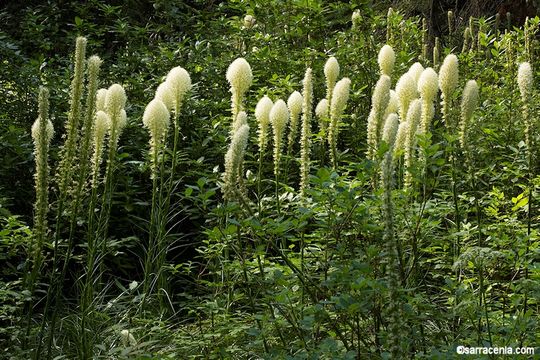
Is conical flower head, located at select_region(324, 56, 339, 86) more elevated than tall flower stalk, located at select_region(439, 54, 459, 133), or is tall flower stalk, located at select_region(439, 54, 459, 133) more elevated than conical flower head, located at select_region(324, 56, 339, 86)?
conical flower head, located at select_region(324, 56, 339, 86)

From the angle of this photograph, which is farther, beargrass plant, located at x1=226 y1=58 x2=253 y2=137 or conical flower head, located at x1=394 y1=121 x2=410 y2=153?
beargrass plant, located at x1=226 y1=58 x2=253 y2=137

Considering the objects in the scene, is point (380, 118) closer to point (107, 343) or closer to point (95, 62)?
point (95, 62)

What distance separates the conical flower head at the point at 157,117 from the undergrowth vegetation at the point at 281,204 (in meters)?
0.01

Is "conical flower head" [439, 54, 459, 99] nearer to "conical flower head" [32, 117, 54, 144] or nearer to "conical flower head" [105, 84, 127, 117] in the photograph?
"conical flower head" [105, 84, 127, 117]

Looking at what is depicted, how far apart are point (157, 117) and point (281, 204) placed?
85 cm

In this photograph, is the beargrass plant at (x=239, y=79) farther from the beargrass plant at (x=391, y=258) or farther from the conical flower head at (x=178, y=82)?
the beargrass plant at (x=391, y=258)

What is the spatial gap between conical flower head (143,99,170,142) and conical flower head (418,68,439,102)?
141 cm

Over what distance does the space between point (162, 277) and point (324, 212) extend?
156 cm

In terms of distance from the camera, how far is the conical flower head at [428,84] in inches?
155

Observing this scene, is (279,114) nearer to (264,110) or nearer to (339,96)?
(264,110)

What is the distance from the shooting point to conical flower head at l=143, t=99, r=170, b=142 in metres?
4.19

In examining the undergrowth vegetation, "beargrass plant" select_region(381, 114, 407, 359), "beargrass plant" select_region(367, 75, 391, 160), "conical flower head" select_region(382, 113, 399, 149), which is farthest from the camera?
"beargrass plant" select_region(367, 75, 391, 160)

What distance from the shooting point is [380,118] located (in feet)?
12.8

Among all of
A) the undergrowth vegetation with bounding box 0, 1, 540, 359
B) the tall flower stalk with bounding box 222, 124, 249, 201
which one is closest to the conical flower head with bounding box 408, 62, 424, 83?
the undergrowth vegetation with bounding box 0, 1, 540, 359
